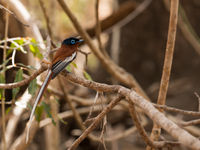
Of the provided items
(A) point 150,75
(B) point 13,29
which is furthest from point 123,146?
(B) point 13,29

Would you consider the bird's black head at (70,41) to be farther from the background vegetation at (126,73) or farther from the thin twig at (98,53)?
the background vegetation at (126,73)

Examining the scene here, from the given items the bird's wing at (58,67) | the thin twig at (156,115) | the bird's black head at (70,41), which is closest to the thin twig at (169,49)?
the thin twig at (156,115)

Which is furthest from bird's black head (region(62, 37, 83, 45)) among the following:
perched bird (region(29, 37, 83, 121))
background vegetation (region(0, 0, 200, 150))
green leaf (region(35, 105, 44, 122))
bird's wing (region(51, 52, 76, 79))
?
background vegetation (region(0, 0, 200, 150))

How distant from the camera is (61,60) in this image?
1.73 m

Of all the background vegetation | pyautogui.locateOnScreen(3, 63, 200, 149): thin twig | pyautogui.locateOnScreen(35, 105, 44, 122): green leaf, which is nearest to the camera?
pyautogui.locateOnScreen(3, 63, 200, 149): thin twig

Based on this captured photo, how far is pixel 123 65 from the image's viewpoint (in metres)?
5.20

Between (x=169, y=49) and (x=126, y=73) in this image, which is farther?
(x=126, y=73)

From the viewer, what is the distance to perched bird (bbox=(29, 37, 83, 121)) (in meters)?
1.56

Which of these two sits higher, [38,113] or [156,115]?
[38,113]

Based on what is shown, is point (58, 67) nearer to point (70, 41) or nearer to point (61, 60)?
point (61, 60)

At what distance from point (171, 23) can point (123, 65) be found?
12.2 ft

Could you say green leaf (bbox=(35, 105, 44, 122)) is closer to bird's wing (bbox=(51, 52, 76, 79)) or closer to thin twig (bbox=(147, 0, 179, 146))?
bird's wing (bbox=(51, 52, 76, 79))

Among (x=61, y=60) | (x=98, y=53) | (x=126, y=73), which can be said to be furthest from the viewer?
(x=126, y=73)

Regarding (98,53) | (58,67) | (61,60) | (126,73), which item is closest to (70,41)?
(61,60)
